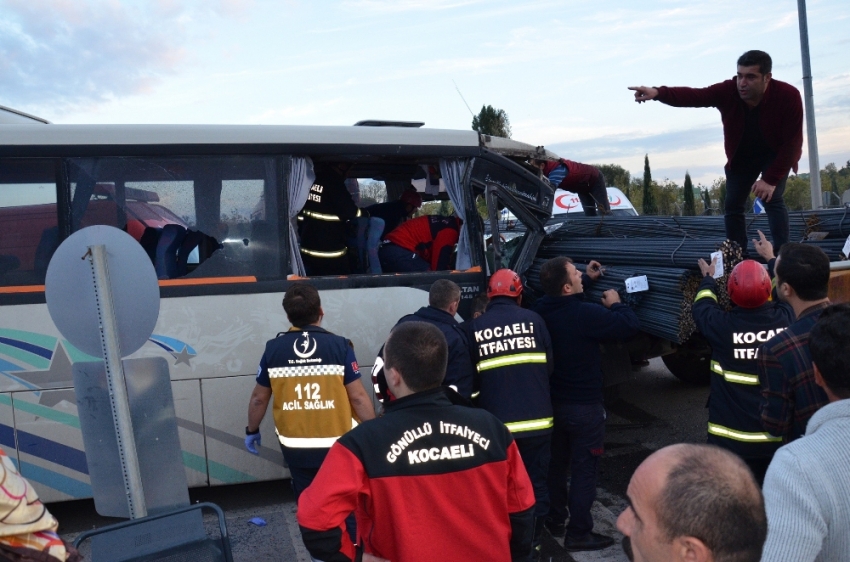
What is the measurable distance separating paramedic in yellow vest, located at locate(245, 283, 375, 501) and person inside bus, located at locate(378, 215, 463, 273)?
6.68ft

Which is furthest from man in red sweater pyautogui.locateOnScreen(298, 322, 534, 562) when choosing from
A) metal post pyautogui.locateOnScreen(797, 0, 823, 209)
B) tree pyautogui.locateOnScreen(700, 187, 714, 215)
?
metal post pyautogui.locateOnScreen(797, 0, 823, 209)

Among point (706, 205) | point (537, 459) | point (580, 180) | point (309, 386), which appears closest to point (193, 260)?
point (309, 386)

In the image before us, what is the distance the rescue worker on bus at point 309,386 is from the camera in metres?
4.30

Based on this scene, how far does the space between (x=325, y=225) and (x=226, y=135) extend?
1.09 metres

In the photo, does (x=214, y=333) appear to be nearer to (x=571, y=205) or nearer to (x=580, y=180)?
(x=580, y=180)

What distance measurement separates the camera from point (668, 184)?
3238 cm

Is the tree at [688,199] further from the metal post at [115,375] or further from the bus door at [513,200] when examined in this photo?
the metal post at [115,375]

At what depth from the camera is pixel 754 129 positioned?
5617mm

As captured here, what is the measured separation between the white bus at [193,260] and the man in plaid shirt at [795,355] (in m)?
2.89

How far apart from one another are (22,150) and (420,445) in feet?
13.4

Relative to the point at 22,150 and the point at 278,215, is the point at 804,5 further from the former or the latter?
the point at 22,150

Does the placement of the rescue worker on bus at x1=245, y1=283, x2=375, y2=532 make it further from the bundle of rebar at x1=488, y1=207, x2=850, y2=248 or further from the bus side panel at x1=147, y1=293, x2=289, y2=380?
the bundle of rebar at x1=488, y1=207, x2=850, y2=248

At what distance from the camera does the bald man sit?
149 cm

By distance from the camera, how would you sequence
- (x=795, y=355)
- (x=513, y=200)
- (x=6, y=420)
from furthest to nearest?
1. (x=513, y=200)
2. (x=6, y=420)
3. (x=795, y=355)
